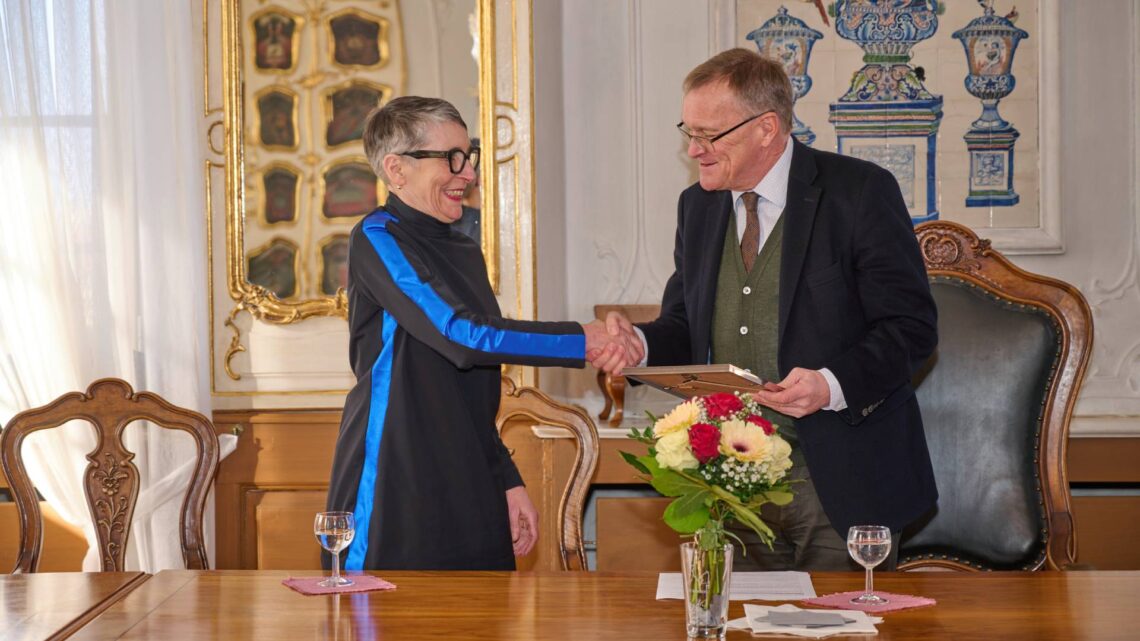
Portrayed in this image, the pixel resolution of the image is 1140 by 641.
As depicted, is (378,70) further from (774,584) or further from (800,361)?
(774,584)

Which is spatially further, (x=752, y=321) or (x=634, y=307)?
(x=634, y=307)

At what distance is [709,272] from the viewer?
256cm

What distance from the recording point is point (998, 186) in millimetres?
4227

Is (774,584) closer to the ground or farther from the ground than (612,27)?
closer to the ground

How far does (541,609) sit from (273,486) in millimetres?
2317

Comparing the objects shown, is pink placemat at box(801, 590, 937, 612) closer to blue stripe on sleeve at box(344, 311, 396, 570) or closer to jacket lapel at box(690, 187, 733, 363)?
jacket lapel at box(690, 187, 733, 363)

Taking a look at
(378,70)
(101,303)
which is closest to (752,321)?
(378,70)

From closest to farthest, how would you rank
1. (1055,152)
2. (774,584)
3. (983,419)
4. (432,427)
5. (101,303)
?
(774,584) → (432,427) → (983,419) → (101,303) → (1055,152)

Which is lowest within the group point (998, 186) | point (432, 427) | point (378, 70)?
point (432, 427)

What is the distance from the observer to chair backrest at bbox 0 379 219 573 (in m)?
2.63

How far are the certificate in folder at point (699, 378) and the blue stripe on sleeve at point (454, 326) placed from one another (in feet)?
0.87

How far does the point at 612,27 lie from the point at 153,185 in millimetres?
1722


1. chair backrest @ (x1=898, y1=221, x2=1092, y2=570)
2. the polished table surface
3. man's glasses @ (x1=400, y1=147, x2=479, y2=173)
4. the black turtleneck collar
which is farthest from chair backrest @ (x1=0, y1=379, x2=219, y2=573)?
chair backrest @ (x1=898, y1=221, x2=1092, y2=570)

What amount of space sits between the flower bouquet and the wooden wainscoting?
8.10ft
